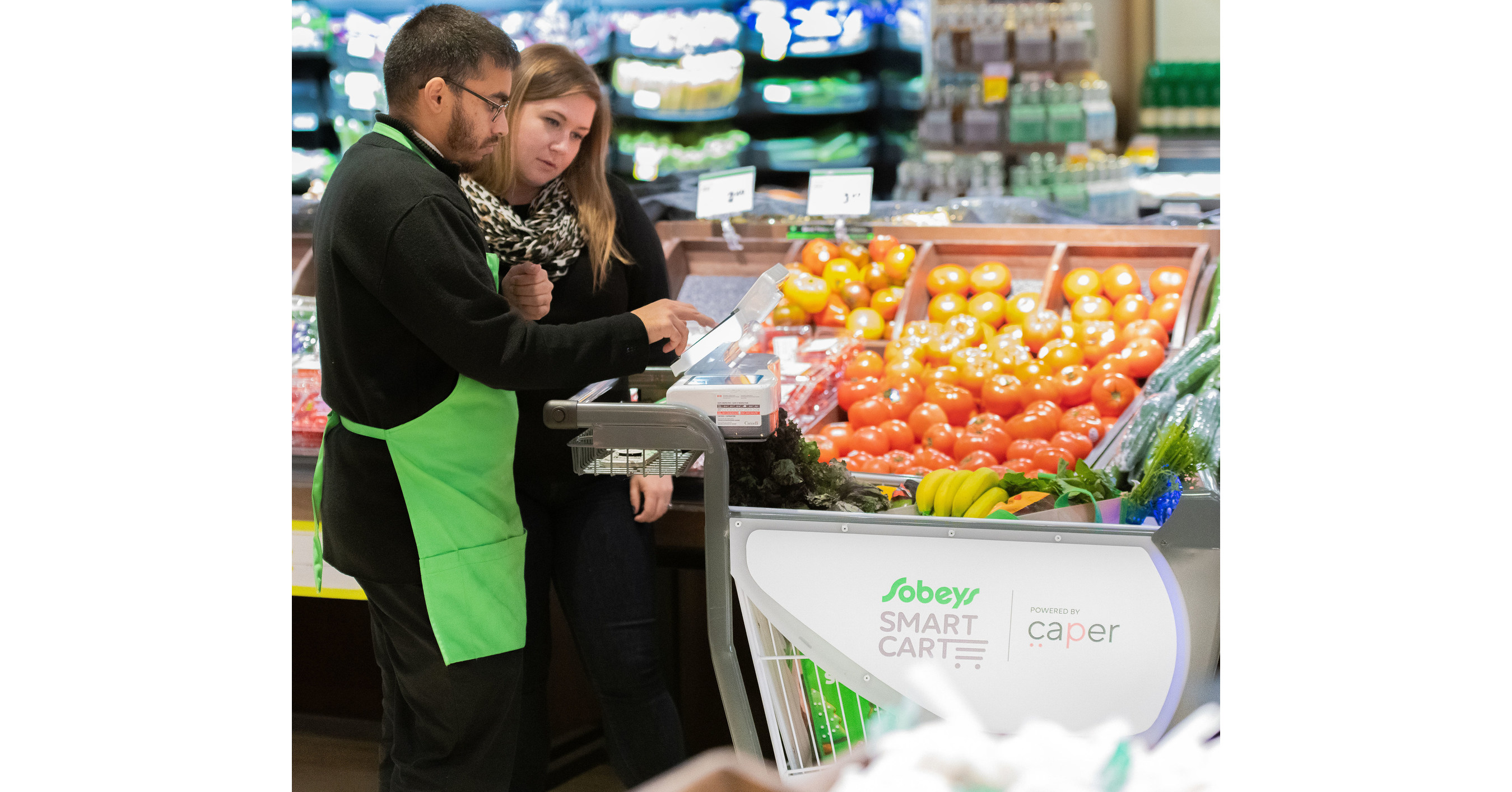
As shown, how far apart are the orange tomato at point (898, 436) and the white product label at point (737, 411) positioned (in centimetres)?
137

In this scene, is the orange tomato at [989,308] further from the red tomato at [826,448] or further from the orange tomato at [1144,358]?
the red tomato at [826,448]

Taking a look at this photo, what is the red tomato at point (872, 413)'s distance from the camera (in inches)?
136

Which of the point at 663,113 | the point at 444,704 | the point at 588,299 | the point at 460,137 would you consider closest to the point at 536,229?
the point at 588,299

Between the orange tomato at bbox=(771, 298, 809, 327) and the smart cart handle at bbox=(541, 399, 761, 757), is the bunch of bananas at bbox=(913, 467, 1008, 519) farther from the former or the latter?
the orange tomato at bbox=(771, 298, 809, 327)

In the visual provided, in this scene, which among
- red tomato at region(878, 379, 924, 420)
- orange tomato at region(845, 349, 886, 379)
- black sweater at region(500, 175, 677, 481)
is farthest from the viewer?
orange tomato at region(845, 349, 886, 379)

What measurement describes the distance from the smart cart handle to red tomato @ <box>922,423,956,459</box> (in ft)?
4.60

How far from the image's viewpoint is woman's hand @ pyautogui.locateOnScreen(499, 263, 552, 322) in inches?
95.2

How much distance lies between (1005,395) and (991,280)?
2.31 ft

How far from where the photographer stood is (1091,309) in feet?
12.6

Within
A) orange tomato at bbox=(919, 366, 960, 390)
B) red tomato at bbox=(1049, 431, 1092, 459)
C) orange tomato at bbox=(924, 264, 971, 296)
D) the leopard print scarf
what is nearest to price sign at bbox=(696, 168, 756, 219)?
orange tomato at bbox=(924, 264, 971, 296)

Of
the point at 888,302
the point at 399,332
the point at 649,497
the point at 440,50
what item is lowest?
the point at 649,497

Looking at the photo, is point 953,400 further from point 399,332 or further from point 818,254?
point 399,332

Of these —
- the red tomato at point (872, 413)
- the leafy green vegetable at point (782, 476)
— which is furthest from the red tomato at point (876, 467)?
the leafy green vegetable at point (782, 476)
